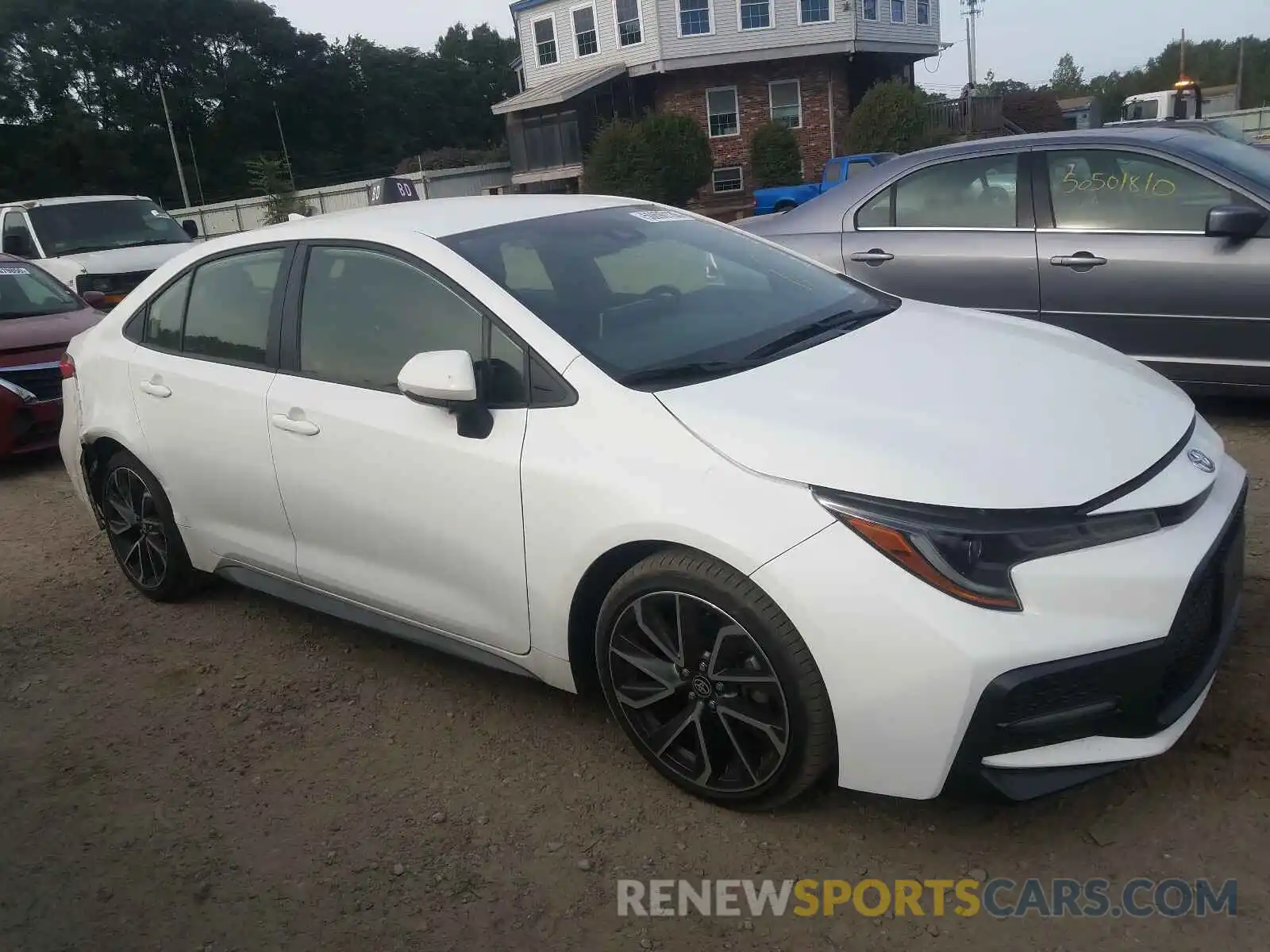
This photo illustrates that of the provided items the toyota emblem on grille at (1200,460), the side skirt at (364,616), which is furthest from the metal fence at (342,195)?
the toyota emblem on grille at (1200,460)

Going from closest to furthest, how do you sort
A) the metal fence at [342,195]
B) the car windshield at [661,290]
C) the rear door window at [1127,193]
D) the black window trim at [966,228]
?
the car windshield at [661,290]
the rear door window at [1127,193]
the black window trim at [966,228]
the metal fence at [342,195]

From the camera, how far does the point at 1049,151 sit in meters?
5.68

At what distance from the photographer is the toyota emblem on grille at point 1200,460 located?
2715 millimetres

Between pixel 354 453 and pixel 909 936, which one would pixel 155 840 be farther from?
pixel 909 936

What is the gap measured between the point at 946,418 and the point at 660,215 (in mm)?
1733

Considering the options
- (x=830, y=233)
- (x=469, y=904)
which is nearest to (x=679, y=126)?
(x=830, y=233)

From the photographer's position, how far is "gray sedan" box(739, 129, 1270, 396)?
515 centimetres

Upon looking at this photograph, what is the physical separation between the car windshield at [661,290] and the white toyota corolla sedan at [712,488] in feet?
0.05

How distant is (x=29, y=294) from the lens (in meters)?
8.07

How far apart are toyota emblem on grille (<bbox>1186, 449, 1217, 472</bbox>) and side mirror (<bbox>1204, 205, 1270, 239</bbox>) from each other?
276 centimetres

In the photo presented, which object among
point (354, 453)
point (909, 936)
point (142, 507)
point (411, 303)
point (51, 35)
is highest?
point (51, 35)

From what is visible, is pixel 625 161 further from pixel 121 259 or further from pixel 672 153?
pixel 121 259

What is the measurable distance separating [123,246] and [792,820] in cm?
1127

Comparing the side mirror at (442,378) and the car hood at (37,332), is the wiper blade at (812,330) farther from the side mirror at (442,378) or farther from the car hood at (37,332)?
the car hood at (37,332)
